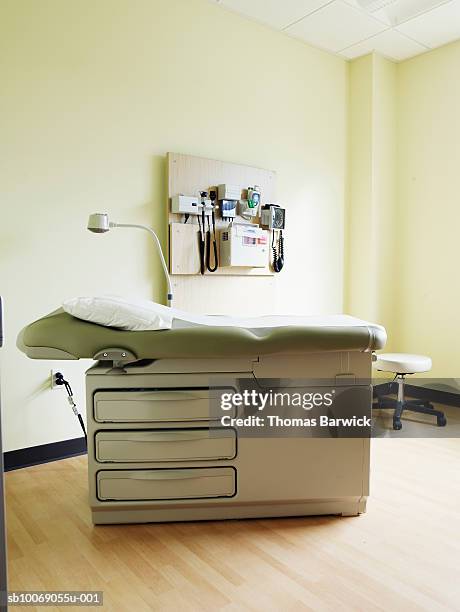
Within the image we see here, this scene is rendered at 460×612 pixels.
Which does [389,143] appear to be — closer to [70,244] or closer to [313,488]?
[70,244]

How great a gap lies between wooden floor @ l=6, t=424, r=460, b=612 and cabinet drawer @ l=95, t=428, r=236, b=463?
0.88ft

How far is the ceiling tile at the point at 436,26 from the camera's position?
127 inches

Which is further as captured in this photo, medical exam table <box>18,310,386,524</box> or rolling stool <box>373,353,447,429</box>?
rolling stool <box>373,353,447,429</box>

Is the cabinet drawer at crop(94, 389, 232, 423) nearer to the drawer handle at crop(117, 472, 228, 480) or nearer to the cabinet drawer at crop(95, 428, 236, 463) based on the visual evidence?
the cabinet drawer at crop(95, 428, 236, 463)

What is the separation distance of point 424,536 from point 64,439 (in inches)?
68.9

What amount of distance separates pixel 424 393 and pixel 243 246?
1.78m

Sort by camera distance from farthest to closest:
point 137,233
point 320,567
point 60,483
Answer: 1. point 137,233
2. point 60,483
3. point 320,567

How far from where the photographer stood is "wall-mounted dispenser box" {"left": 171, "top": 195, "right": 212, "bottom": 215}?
2914 mm

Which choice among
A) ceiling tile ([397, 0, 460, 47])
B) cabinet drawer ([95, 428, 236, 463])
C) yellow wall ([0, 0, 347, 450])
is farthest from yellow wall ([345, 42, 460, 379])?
cabinet drawer ([95, 428, 236, 463])

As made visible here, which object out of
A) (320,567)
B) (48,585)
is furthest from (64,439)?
(320,567)

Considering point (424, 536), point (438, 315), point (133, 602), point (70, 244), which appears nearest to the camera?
point (133, 602)

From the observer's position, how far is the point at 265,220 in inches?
134

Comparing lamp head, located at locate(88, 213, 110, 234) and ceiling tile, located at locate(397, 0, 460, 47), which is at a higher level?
ceiling tile, located at locate(397, 0, 460, 47)

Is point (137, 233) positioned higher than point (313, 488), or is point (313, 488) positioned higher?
point (137, 233)
